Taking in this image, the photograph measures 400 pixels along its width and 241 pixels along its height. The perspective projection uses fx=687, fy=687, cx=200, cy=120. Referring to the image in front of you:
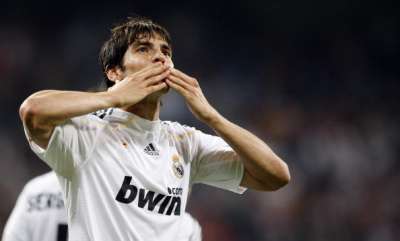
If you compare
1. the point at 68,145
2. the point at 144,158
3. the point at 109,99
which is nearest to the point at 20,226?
the point at 144,158

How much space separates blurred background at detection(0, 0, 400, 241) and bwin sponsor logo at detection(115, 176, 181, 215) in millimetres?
4748

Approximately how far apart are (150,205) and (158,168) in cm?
18

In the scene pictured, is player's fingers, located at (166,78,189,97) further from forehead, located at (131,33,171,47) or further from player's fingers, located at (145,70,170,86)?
forehead, located at (131,33,171,47)

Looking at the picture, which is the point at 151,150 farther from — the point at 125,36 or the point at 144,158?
the point at 125,36

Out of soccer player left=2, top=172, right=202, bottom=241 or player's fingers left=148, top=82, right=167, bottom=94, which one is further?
soccer player left=2, top=172, right=202, bottom=241

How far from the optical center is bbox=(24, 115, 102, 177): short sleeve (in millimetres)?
2588

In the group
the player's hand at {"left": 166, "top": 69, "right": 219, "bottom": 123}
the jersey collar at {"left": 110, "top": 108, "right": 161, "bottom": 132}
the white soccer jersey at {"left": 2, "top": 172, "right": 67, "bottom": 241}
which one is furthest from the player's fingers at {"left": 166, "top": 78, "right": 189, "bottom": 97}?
the white soccer jersey at {"left": 2, "top": 172, "right": 67, "bottom": 241}

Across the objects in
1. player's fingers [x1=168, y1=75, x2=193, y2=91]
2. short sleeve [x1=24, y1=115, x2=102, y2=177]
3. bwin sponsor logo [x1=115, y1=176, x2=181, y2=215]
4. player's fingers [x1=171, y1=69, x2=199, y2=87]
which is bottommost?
bwin sponsor logo [x1=115, y1=176, x2=181, y2=215]

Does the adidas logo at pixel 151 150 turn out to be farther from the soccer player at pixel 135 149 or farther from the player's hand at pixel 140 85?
the player's hand at pixel 140 85

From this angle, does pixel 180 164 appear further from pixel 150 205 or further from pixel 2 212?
pixel 2 212

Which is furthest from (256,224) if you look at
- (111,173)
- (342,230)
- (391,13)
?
(111,173)

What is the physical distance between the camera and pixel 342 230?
24.8ft

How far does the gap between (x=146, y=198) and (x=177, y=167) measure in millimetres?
277

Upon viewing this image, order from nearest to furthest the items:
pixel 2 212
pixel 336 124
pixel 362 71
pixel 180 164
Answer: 1. pixel 180 164
2. pixel 2 212
3. pixel 336 124
4. pixel 362 71
